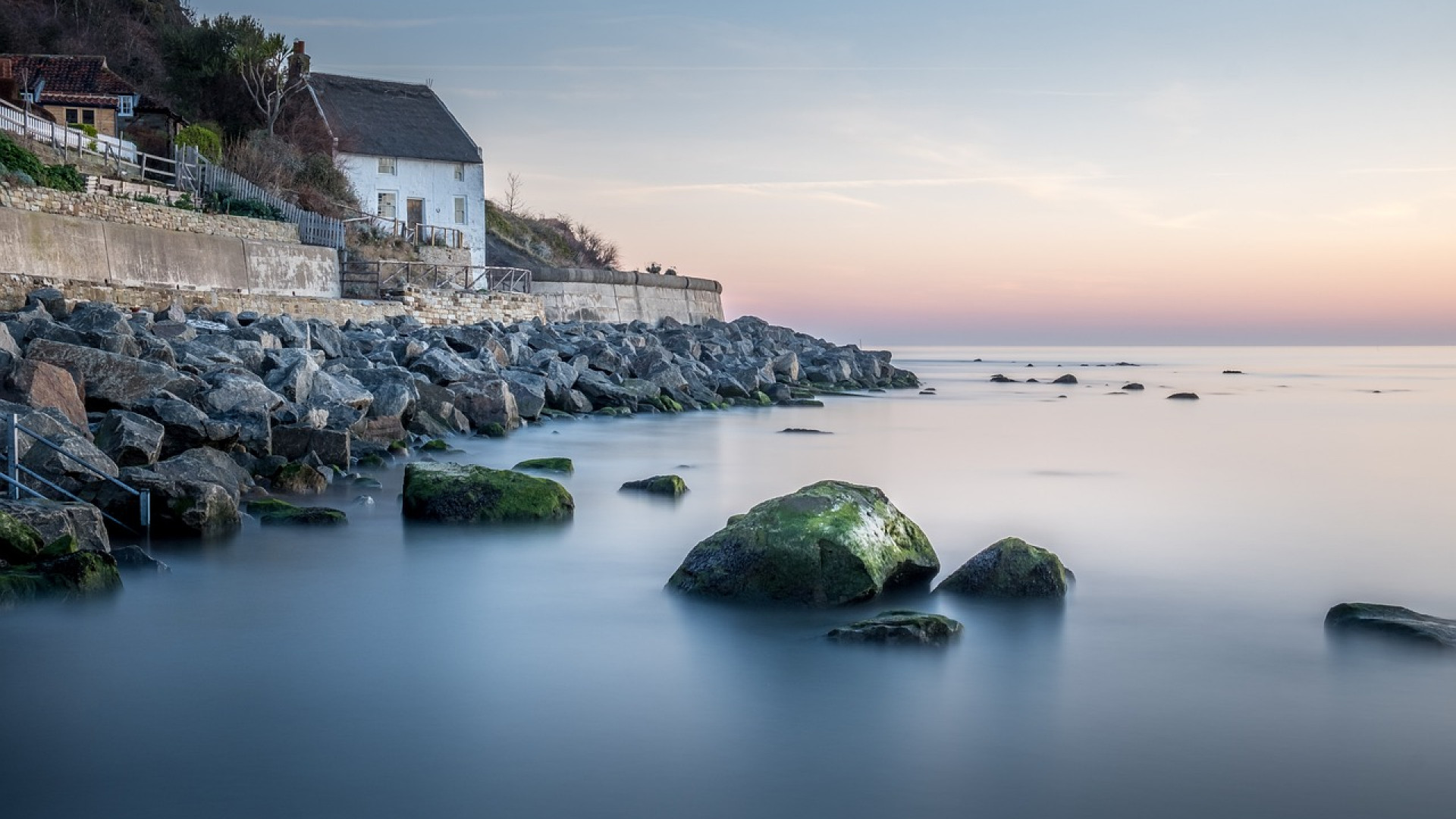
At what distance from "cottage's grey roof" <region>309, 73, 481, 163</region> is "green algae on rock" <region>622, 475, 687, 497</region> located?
31.5m

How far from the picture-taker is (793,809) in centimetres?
389

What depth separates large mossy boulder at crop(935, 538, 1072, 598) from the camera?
6.54 meters

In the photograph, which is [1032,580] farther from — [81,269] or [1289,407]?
[1289,407]

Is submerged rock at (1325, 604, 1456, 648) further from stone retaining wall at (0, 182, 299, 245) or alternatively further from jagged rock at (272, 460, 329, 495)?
stone retaining wall at (0, 182, 299, 245)

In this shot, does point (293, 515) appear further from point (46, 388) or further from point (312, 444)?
point (46, 388)

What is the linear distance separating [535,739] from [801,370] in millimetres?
29221

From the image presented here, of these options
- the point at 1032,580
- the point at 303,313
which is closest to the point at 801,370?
the point at 303,313

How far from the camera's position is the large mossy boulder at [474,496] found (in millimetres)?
8680

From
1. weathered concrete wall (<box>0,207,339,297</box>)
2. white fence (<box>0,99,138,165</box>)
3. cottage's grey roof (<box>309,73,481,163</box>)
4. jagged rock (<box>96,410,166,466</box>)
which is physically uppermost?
cottage's grey roof (<box>309,73,481,163</box>)

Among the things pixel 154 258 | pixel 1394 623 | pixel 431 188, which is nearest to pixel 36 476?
pixel 1394 623

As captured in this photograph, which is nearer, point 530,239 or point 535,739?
point 535,739

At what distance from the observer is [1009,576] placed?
21.6ft

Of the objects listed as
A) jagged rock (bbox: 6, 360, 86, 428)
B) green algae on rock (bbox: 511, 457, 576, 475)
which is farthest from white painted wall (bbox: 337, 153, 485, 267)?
jagged rock (bbox: 6, 360, 86, 428)

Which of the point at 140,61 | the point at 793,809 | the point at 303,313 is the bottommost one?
the point at 793,809
